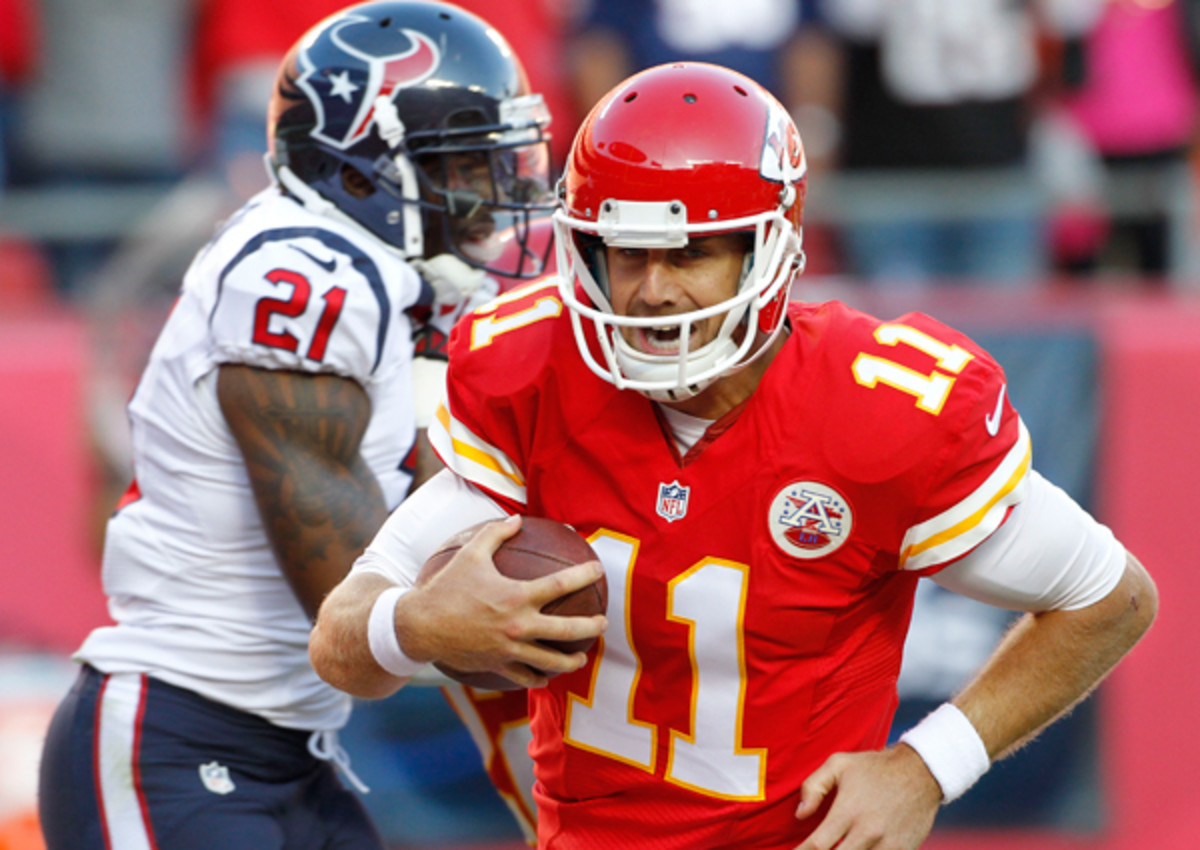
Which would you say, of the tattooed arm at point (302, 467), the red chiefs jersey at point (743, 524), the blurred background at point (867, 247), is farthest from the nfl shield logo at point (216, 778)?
the blurred background at point (867, 247)

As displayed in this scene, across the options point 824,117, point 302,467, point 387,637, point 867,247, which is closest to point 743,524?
point 387,637

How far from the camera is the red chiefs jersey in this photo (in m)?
2.11

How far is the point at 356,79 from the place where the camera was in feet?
8.93

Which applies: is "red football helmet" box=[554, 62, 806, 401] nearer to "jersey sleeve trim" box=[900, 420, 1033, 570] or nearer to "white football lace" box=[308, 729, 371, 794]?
"jersey sleeve trim" box=[900, 420, 1033, 570]

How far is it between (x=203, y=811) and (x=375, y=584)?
0.63 meters

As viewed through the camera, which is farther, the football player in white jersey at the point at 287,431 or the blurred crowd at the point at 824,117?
the blurred crowd at the point at 824,117

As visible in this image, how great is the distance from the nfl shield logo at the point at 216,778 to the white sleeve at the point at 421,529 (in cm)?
58

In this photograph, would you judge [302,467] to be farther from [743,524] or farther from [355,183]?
[743,524]

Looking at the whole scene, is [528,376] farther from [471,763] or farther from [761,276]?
[471,763]

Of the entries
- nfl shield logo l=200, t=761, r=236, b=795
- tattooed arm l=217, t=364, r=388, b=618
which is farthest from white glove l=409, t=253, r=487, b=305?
nfl shield logo l=200, t=761, r=236, b=795

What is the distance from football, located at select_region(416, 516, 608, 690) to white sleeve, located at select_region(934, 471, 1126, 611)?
489 mm

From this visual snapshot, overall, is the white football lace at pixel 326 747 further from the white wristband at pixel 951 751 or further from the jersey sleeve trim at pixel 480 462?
the white wristband at pixel 951 751

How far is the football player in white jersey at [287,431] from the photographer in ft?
8.16

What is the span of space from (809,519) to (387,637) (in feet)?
1.85
